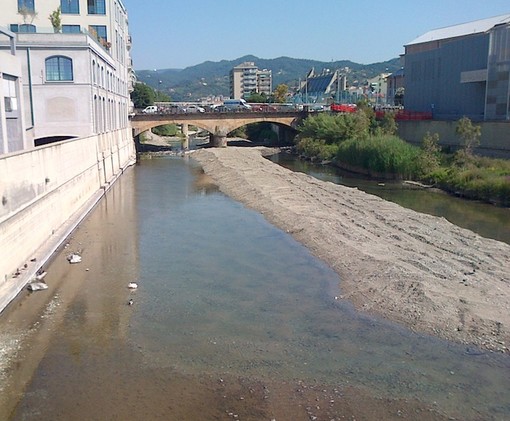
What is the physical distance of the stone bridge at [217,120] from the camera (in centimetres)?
7256

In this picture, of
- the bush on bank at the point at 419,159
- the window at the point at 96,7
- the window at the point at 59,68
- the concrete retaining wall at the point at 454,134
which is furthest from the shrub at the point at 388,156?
the window at the point at 96,7

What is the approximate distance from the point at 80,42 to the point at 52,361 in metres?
32.3

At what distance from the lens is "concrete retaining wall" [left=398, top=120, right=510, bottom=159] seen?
42.2 metres

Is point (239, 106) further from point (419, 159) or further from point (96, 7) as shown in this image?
point (419, 159)

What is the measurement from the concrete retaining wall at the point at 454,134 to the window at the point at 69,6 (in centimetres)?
3343

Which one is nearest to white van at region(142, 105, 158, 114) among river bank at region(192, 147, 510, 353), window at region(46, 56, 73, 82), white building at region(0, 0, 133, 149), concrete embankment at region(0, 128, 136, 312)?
white building at region(0, 0, 133, 149)

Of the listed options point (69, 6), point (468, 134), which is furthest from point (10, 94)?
point (468, 134)

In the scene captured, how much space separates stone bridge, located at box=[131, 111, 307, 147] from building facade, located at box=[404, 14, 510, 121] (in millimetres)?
17879

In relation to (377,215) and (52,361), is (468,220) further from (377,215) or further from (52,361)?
(52,361)

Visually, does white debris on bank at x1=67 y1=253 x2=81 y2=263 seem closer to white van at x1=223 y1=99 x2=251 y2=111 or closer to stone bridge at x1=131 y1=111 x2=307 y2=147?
stone bridge at x1=131 y1=111 x2=307 y2=147

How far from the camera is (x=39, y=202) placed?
74.4 feet

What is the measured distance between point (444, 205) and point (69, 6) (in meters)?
39.1

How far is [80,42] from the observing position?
4100cm

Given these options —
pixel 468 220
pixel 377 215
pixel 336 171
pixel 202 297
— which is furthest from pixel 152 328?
pixel 336 171
